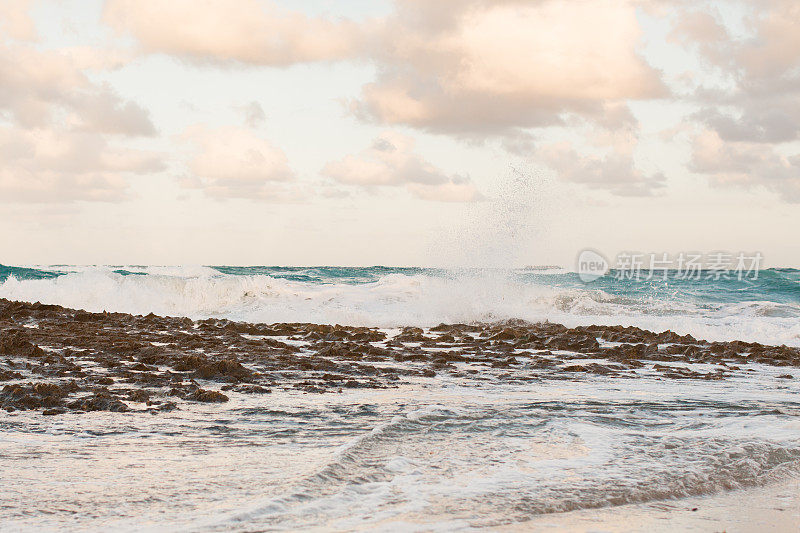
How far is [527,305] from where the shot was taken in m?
21.0

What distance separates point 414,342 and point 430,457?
27.4 feet

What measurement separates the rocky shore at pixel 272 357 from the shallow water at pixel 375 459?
0.78 m

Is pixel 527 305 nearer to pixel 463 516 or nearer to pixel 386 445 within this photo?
pixel 386 445

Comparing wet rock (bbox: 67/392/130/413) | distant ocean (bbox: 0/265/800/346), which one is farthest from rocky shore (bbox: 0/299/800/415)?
distant ocean (bbox: 0/265/800/346)

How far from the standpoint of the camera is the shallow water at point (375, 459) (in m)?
4.07

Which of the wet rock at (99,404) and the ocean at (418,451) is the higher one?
the ocean at (418,451)

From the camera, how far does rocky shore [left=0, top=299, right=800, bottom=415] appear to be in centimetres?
774

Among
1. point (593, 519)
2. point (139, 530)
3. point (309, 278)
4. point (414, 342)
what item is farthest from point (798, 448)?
point (309, 278)

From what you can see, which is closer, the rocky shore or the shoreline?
the shoreline

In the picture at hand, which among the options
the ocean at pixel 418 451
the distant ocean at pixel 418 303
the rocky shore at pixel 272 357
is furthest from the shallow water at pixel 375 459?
the distant ocean at pixel 418 303

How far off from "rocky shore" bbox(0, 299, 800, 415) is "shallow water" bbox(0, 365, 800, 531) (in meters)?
0.78

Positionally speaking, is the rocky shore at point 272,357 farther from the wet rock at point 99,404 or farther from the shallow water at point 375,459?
the shallow water at point 375,459

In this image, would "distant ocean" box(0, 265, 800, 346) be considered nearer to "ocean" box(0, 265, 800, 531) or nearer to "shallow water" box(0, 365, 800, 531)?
"ocean" box(0, 265, 800, 531)

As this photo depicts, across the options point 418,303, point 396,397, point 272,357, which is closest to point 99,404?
point 396,397
